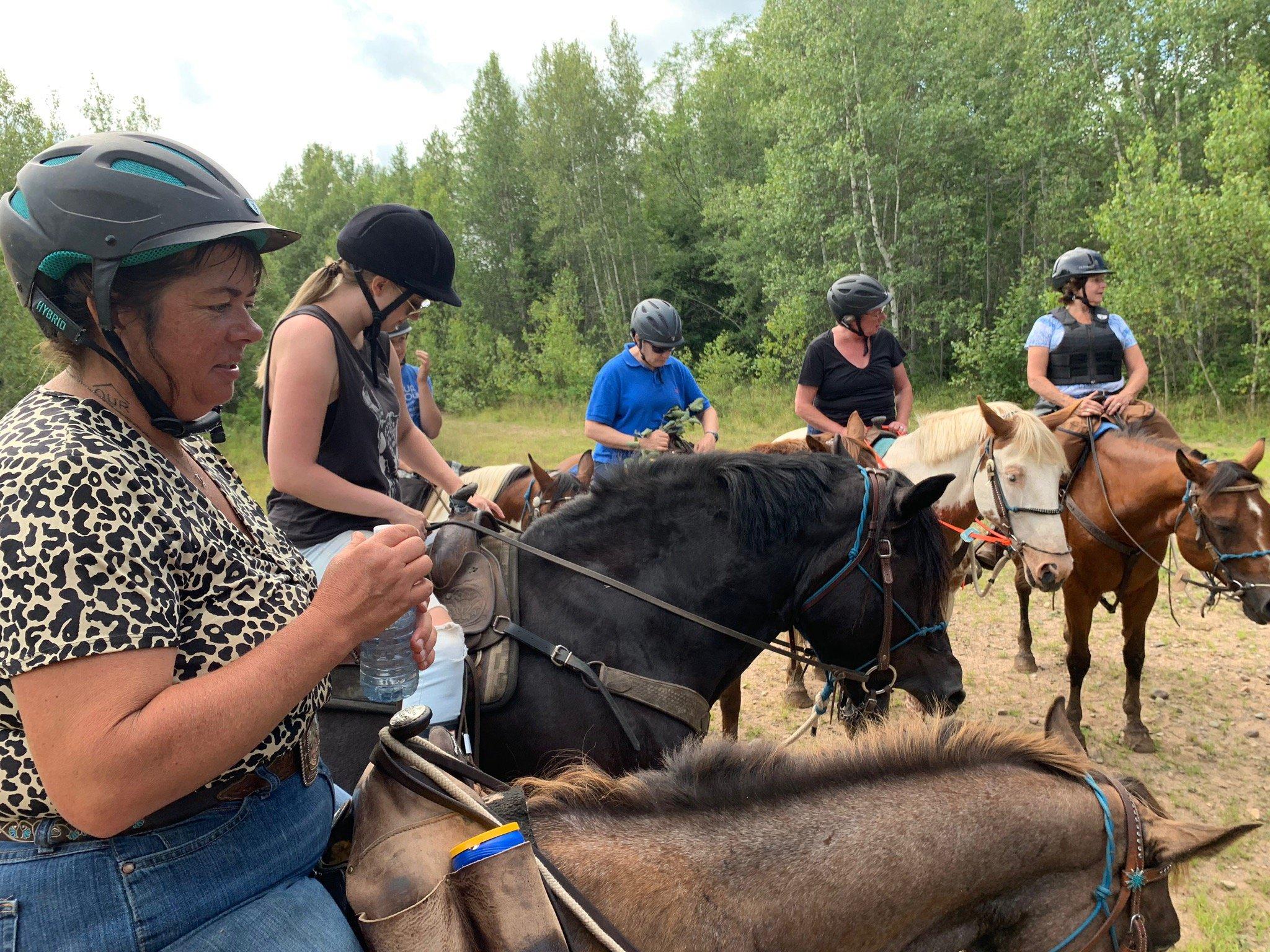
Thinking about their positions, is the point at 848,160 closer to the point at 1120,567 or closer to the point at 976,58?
the point at 976,58

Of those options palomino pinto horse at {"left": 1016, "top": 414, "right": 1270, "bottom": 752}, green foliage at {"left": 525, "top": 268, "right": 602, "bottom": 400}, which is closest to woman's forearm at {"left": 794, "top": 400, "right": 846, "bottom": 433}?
palomino pinto horse at {"left": 1016, "top": 414, "right": 1270, "bottom": 752}

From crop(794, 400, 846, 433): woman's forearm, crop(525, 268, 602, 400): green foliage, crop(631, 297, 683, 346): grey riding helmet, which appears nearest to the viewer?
crop(631, 297, 683, 346): grey riding helmet

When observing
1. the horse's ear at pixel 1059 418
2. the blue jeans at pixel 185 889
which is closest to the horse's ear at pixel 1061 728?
the blue jeans at pixel 185 889

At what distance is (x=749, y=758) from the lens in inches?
61.7

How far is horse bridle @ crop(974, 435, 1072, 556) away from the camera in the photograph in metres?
4.62

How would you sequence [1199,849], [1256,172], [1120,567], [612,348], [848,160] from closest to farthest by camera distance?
[1199,849]
[1120,567]
[1256,172]
[848,160]
[612,348]

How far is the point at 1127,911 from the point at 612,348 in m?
31.3

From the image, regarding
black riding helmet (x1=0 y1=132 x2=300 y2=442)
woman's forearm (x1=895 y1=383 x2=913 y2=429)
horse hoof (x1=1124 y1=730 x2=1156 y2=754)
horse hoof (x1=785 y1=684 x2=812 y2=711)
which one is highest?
black riding helmet (x1=0 y1=132 x2=300 y2=442)

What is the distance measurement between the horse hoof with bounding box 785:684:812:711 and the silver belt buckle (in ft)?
16.6

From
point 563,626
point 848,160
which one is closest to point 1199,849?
point 563,626

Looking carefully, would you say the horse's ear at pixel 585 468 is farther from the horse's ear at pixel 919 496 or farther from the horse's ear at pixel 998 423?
the horse's ear at pixel 919 496

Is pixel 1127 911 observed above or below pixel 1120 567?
above

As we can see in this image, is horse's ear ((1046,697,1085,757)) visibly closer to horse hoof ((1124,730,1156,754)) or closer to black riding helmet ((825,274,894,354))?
horse hoof ((1124,730,1156,754))

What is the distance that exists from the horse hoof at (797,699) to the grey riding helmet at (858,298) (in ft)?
9.55
